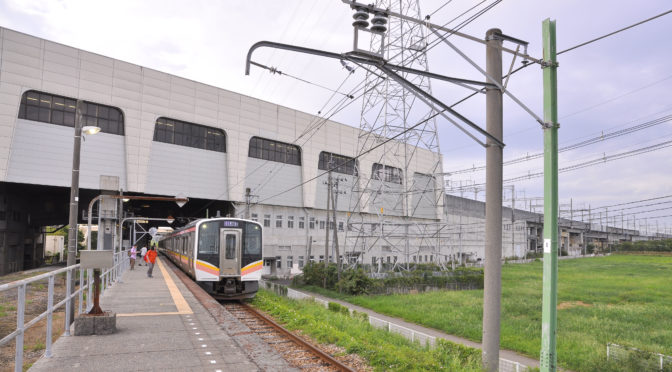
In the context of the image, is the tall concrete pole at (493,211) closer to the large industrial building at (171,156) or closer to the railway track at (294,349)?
the railway track at (294,349)

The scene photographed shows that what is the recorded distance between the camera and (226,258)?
1722 cm

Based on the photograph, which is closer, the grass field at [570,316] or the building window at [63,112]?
the grass field at [570,316]

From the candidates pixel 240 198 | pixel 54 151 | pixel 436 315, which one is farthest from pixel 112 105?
pixel 436 315

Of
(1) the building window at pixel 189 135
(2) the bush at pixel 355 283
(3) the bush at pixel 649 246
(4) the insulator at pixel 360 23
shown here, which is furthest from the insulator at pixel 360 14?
(3) the bush at pixel 649 246

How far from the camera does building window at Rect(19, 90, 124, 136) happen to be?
29.6 meters

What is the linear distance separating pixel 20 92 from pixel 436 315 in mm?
29279

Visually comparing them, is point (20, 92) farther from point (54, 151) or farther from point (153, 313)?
point (153, 313)

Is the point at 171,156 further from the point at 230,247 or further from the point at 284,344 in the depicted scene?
the point at 284,344

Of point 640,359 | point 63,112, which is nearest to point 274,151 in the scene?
point 63,112

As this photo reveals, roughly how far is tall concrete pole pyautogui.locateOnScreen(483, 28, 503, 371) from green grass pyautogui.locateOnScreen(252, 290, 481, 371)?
1043mm

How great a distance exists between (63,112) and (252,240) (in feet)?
71.9

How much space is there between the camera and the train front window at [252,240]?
1758 cm

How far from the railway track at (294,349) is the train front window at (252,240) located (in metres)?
4.54

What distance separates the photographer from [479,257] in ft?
206
